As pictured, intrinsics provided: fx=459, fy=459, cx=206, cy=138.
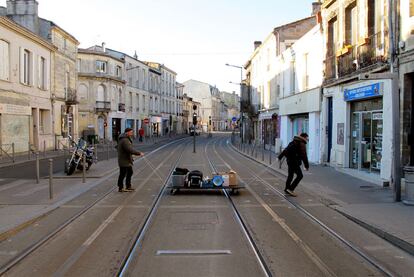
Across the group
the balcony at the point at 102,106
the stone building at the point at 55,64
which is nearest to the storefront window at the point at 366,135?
the stone building at the point at 55,64

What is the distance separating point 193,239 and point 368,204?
4976 millimetres

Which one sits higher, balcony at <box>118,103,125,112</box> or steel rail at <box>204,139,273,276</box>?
balcony at <box>118,103,125,112</box>

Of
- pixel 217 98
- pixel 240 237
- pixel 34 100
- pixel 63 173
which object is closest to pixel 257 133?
pixel 34 100

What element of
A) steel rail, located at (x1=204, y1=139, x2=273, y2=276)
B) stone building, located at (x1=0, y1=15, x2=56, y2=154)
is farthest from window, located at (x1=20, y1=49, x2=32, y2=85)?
steel rail, located at (x1=204, y1=139, x2=273, y2=276)

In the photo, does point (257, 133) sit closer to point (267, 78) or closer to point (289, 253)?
point (267, 78)

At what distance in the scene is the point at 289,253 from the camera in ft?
21.2

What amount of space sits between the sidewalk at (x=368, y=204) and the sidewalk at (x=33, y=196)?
20.2ft

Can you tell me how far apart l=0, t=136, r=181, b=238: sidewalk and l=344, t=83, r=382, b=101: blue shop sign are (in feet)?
30.8

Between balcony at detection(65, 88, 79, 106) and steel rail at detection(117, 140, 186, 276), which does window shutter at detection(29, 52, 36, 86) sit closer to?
balcony at detection(65, 88, 79, 106)

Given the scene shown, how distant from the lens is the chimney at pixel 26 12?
33625mm

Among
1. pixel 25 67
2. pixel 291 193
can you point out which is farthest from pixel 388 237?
pixel 25 67

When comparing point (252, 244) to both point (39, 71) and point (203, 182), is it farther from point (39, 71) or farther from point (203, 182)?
point (39, 71)

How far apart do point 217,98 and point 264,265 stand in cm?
12571

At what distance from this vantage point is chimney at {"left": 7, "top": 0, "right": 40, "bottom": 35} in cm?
3362
